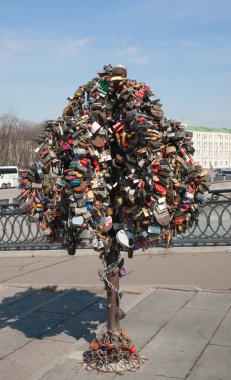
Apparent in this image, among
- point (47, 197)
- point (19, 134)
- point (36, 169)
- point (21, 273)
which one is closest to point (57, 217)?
point (47, 197)

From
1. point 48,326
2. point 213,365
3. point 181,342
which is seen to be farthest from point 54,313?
point 213,365

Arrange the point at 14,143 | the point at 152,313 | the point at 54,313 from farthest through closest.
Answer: the point at 14,143 → the point at 54,313 → the point at 152,313

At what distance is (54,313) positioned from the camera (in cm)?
648

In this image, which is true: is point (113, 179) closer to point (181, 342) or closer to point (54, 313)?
point (181, 342)

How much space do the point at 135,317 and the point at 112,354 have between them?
146cm

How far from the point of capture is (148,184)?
397 centimetres

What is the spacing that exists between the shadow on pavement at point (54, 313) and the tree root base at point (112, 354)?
2.45ft

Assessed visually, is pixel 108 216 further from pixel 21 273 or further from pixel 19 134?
pixel 19 134

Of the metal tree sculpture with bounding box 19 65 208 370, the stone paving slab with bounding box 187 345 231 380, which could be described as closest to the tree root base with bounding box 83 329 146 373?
the metal tree sculpture with bounding box 19 65 208 370

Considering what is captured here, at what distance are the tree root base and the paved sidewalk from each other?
105 mm

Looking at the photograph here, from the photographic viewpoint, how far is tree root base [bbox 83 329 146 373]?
4461 mm

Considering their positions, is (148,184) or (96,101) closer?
(148,184)

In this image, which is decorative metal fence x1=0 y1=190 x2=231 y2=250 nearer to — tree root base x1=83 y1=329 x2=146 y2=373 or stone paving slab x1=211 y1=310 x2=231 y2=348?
stone paving slab x1=211 y1=310 x2=231 y2=348

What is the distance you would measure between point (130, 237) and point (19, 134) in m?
81.4
